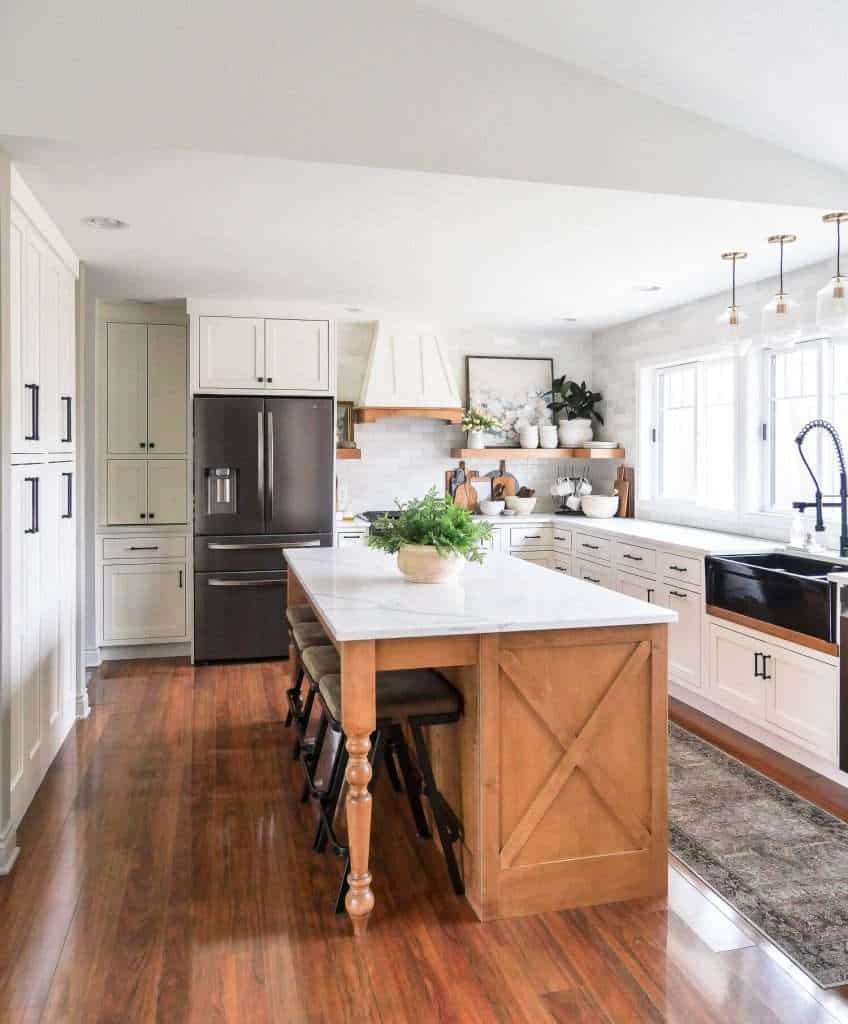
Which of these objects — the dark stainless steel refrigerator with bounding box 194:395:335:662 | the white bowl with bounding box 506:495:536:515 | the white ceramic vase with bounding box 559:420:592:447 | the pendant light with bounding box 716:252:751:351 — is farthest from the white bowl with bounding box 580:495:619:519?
the dark stainless steel refrigerator with bounding box 194:395:335:662

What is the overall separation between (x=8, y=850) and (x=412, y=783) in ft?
4.49

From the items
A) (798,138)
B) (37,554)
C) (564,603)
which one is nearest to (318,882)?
(564,603)

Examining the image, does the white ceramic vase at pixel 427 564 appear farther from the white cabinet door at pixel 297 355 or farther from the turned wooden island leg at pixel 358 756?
the white cabinet door at pixel 297 355

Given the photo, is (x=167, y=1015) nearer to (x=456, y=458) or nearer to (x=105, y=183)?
(x=105, y=183)

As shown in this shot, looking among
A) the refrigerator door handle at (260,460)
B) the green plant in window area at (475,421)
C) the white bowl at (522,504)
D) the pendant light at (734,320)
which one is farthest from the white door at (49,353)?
the white bowl at (522,504)

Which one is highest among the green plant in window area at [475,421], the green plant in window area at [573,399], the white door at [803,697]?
the green plant in window area at [573,399]

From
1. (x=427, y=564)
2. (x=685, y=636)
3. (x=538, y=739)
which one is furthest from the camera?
(x=685, y=636)

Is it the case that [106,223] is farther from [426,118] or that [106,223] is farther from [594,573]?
[594,573]

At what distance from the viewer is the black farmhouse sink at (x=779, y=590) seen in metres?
3.48

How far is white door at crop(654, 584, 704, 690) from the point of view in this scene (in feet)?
14.3

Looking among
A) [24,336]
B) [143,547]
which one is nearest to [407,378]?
[143,547]

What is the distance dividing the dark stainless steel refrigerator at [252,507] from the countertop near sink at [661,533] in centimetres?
144

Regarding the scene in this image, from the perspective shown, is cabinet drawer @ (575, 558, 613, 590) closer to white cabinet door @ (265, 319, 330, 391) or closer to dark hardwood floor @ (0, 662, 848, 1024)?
white cabinet door @ (265, 319, 330, 391)

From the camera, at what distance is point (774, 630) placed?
12.4ft
